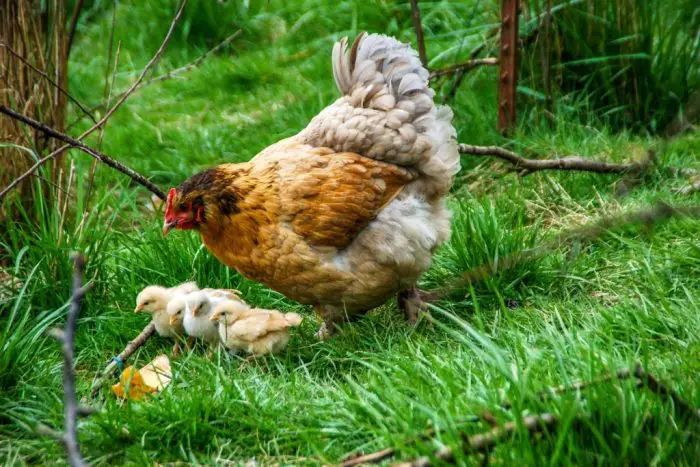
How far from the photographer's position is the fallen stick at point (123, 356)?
3.76 meters

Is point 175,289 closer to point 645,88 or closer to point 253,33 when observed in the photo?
point 645,88

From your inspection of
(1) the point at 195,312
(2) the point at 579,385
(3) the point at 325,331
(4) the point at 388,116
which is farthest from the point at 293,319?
(2) the point at 579,385

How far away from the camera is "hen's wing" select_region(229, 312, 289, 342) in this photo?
12.9 feet

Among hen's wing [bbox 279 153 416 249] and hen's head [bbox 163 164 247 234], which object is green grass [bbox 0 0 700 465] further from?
hen's head [bbox 163 164 247 234]

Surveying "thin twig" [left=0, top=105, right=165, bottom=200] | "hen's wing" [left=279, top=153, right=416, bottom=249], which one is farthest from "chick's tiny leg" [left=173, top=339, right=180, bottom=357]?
"thin twig" [left=0, top=105, right=165, bottom=200]

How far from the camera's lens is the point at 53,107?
15.9ft

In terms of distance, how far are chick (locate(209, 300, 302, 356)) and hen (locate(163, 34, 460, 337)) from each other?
0.16 m

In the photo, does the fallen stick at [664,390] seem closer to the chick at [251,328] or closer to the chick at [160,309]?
the chick at [251,328]

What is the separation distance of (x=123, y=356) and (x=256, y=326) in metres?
0.61

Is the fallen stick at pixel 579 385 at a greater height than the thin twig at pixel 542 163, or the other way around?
the fallen stick at pixel 579 385

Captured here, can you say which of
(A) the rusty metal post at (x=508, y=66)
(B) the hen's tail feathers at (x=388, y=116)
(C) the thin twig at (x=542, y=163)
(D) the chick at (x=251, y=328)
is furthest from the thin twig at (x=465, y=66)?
(D) the chick at (x=251, y=328)

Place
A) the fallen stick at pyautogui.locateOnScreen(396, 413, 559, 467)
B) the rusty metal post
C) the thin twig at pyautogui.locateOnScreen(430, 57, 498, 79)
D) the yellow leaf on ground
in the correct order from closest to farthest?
the fallen stick at pyautogui.locateOnScreen(396, 413, 559, 467), the yellow leaf on ground, the rusty metal post, the thin twig at pyautogui.locateOnScreen(430, 57, 498, 79)

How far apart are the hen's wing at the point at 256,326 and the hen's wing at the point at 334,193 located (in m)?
0.36

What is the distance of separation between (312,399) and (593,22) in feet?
11.7
